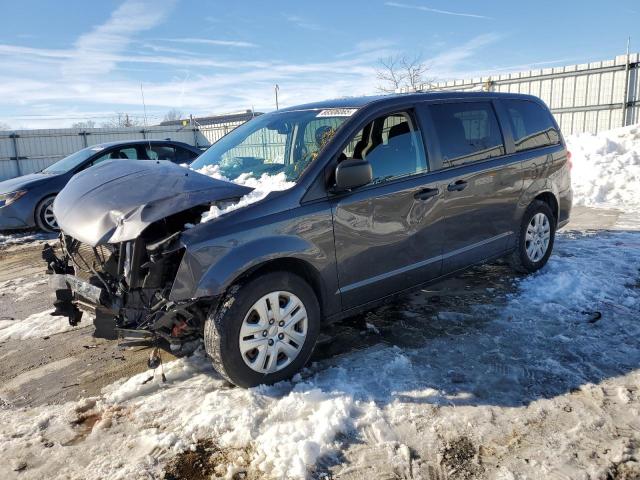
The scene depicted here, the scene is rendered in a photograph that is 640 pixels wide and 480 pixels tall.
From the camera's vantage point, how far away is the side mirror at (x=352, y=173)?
341 centimetres

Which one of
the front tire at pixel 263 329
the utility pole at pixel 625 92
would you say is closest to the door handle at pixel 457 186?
the front tire at pixel 263 329

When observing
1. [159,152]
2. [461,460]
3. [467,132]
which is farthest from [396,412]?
[159,152]

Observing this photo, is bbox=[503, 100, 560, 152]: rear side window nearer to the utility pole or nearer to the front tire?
the front tire

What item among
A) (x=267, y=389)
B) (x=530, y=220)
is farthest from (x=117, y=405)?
(x=530, y=220)

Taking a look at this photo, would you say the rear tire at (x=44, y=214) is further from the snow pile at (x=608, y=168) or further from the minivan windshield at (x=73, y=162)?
the snow pile at (x=608, y=168)

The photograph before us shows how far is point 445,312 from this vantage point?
4.58 meters

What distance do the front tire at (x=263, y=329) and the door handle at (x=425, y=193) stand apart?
48.4 inches

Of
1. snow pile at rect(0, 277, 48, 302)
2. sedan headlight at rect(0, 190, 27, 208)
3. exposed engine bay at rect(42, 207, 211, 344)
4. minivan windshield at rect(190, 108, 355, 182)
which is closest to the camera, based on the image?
exposed engine bay at rect(42, 207, 211, 344)

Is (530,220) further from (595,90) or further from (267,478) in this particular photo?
(595,90)

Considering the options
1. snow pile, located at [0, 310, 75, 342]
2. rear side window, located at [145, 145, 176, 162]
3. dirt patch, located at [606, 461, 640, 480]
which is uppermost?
rear side window, located at [145, 145, 176, 162]

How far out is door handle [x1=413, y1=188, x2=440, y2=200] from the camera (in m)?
4.02

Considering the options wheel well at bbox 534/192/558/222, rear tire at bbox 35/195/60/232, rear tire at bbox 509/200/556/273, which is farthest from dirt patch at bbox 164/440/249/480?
rear tire at bbox 35/195/60/232

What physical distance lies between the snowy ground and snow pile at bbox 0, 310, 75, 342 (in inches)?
36.0

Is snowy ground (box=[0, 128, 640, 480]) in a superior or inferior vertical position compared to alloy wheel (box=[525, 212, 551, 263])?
inferior
